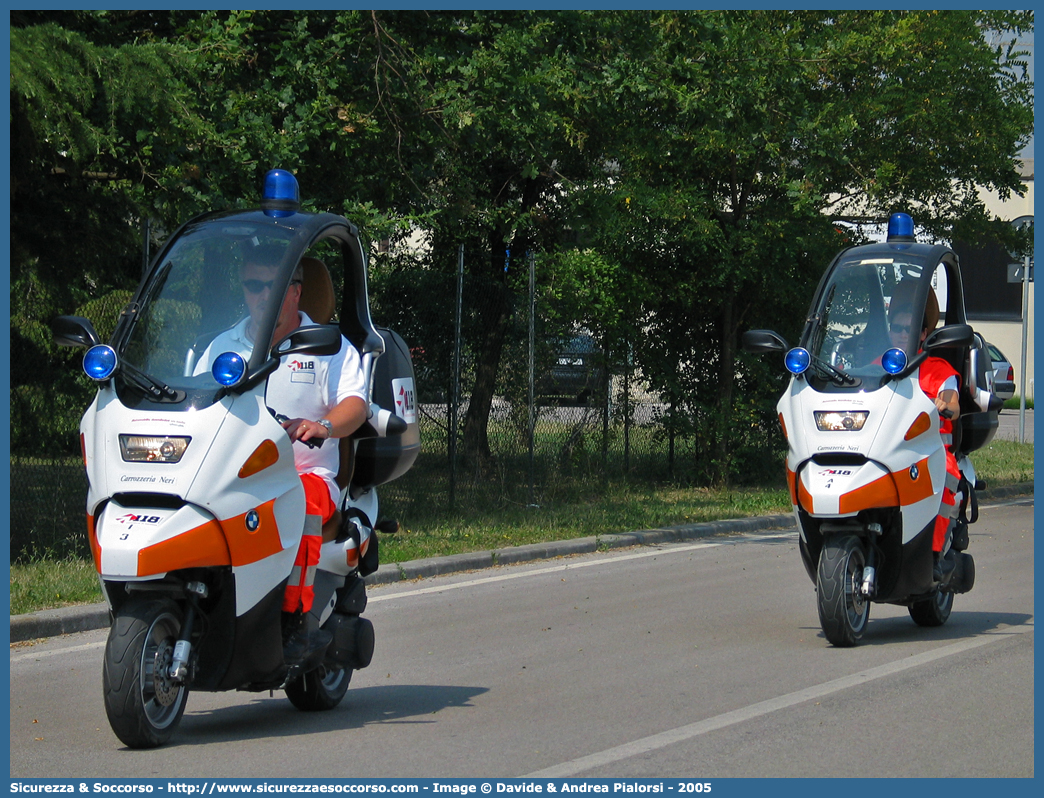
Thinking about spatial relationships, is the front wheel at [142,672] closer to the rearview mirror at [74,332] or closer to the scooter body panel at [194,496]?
the scooter body panel at [194,496]

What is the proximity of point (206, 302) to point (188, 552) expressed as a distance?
112 cm

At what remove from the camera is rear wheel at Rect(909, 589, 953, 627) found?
27.0 ft

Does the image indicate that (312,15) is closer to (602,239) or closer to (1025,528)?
(602,239)

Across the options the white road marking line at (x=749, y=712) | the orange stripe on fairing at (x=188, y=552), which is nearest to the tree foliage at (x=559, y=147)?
the orange stripe on fairing at (x=188, y=552)

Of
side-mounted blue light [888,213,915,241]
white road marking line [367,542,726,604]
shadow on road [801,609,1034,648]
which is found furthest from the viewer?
white road marking line [367,542,726,604]

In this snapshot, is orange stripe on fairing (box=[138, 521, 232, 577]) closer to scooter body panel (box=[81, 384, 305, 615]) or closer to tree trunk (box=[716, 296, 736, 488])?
scooter body panel (box=[81, 384, 305, 615])

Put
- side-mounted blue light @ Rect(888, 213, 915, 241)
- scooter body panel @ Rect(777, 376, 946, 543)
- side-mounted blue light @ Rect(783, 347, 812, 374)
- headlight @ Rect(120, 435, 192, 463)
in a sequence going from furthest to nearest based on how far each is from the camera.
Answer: side-mounted blue light @ Rect(888, 213, 915, 241) < side-mounted blue light @ Rect(783, 347, 812, 374) < scooter body panel @ Rect(777, 376, 946, 543) < headlight @ Rect(120, 435, 192, 463)

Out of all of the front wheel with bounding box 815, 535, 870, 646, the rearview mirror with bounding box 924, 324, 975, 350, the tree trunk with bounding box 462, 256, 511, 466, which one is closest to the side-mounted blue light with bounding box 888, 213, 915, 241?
the rearview mirror with bounding box 924, 324, 975, 350

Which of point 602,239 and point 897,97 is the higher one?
point 897,97

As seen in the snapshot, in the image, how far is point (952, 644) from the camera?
305 inches

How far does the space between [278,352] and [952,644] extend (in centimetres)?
463

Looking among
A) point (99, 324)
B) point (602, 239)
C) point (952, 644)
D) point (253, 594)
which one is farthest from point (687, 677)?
point (602, 239)

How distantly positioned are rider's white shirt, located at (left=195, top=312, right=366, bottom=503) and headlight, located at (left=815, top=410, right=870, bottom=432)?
9.99 feet
